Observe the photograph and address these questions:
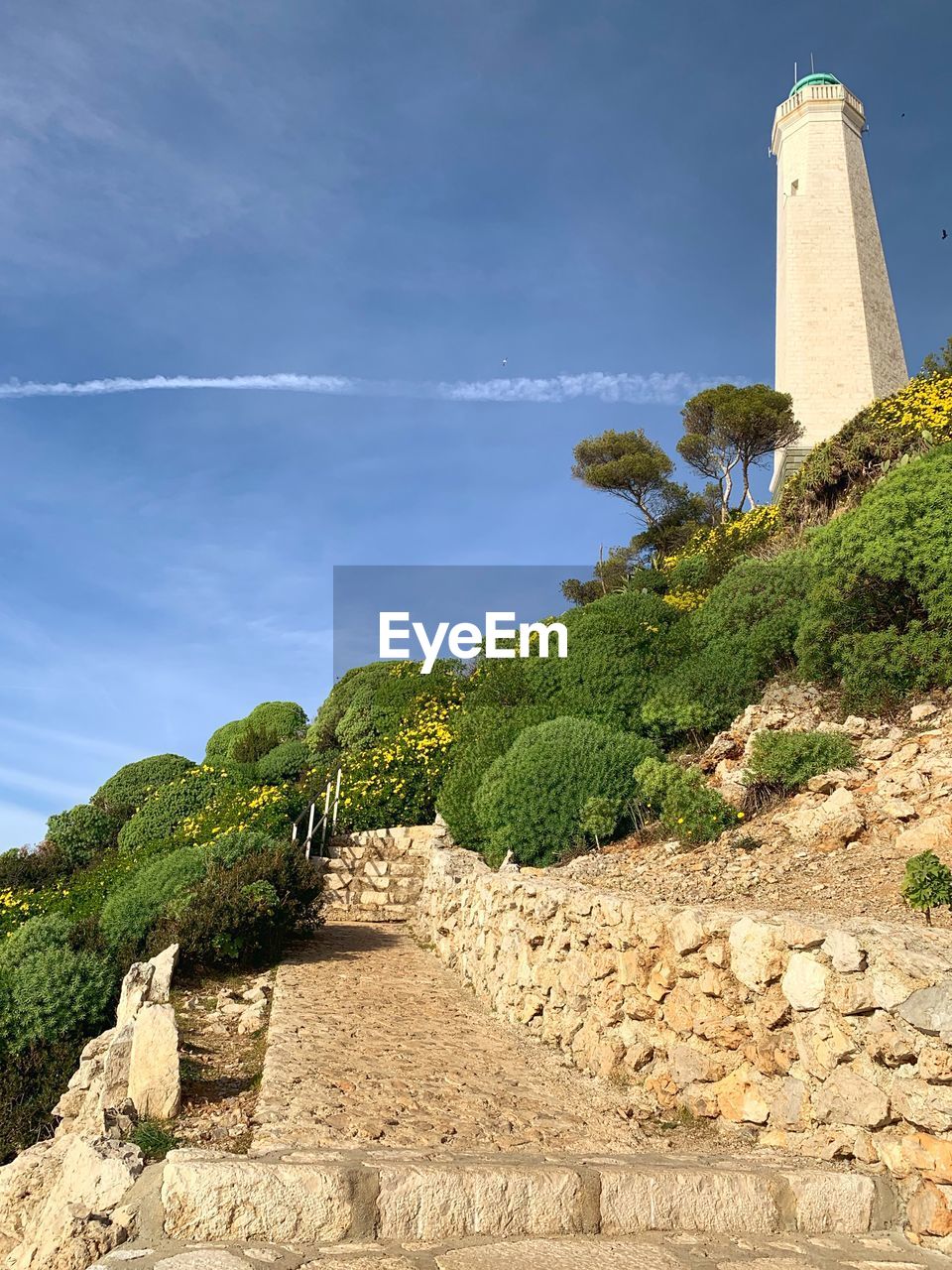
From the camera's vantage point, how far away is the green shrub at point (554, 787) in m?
9.39

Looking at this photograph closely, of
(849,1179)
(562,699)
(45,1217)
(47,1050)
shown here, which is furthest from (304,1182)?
(562,699)

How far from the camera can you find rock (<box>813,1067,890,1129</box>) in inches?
154

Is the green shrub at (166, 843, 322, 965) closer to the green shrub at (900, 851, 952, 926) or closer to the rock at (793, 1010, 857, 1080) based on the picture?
the rock at (793, 1010, 857, 1080)

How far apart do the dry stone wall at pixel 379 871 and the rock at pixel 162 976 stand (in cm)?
504

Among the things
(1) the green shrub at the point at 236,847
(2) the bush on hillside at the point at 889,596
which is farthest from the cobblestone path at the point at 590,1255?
(2) the bush on hillside at the point at 889,596

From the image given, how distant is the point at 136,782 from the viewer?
780 inches

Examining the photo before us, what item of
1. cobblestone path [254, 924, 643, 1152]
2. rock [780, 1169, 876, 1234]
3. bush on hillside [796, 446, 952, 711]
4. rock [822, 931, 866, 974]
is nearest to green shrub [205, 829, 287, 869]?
cobblestone path [254, 924, 643, 1152]

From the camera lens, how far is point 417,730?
15438 mm

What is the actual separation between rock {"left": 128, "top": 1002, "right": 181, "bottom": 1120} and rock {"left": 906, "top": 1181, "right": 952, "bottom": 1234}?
332 cm

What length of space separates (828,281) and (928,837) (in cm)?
2539

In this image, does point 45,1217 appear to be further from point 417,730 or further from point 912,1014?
point 417,730

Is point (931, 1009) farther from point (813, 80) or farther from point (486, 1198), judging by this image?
point (813, 80)

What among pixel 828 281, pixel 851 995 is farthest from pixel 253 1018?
pixel 828 281

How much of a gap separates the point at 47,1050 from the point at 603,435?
26205mm
